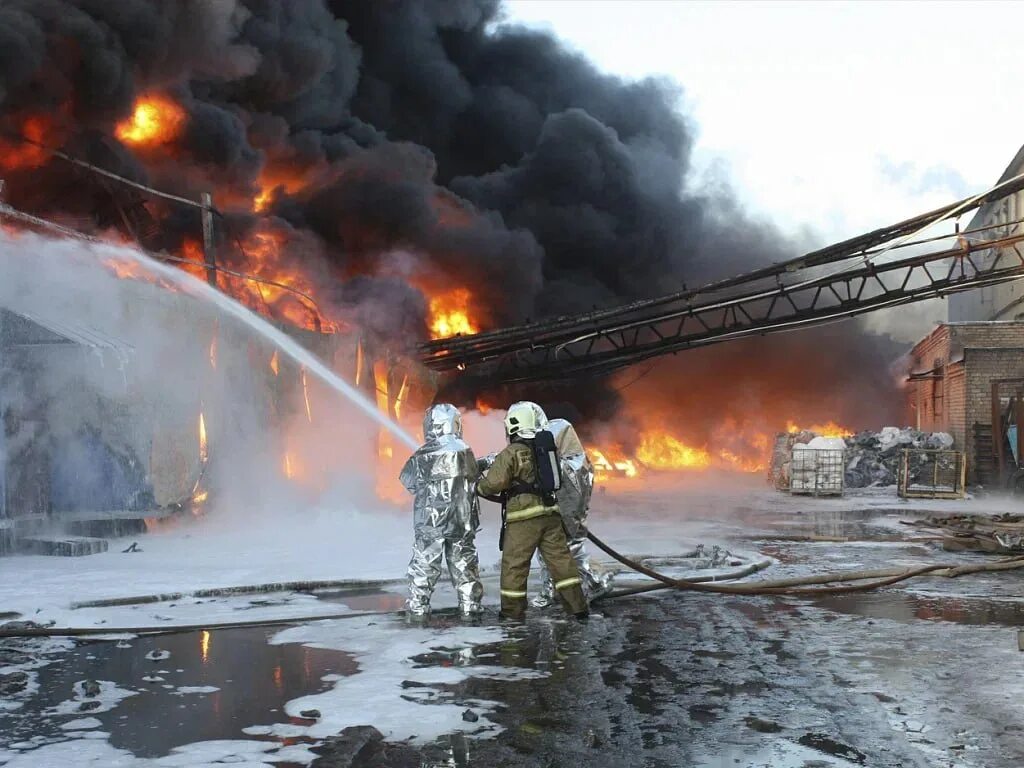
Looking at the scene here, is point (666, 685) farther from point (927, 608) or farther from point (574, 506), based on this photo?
point (927, 608)

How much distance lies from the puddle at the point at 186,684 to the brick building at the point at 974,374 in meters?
19.8

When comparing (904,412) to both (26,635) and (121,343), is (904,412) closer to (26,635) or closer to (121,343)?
(121,343)

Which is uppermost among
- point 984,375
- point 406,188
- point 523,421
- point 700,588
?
point 406,188

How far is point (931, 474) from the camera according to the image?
22.9 meters

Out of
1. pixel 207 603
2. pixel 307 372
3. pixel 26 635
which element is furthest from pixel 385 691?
pixel 307 372

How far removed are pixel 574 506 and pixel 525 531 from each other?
74 cm

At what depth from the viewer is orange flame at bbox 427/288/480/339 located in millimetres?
26781

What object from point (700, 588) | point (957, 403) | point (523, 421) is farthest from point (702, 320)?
point (523, 421)

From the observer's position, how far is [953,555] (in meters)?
11.1

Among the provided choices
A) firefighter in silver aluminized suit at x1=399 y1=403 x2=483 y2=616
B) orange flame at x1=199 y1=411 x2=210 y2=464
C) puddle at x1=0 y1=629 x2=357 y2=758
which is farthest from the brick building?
puddle at x1=0 y1=629 x2=357 y2=758

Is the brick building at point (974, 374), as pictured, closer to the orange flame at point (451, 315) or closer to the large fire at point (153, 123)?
the orange flame at point (451, 315)

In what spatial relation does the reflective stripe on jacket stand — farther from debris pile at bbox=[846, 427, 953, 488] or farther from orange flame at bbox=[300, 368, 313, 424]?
debris pile at bbox=[846, 427, 953, 488]

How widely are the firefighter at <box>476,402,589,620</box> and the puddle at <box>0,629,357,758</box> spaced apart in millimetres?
1551

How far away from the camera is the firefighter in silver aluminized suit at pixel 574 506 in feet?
25.9
